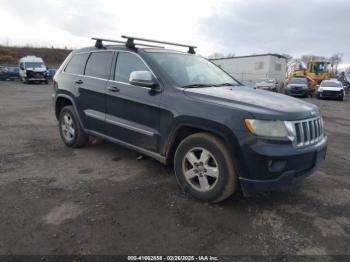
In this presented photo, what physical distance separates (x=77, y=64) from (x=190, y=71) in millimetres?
2281

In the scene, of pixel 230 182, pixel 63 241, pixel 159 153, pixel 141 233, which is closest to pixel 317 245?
pixel 230 182

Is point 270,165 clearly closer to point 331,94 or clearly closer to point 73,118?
point 73,118

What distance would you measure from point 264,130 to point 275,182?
1.87ft

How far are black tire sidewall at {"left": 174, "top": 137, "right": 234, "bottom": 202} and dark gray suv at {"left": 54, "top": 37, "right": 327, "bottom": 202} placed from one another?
0.01m

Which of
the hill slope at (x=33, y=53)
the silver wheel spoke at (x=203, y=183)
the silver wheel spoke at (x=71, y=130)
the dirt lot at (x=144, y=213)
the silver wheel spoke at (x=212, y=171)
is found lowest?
the dirt lot at (x=144, y=213)

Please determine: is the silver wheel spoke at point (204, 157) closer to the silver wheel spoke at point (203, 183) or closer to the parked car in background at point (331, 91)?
the silver wheel spoke at point (203, 183)

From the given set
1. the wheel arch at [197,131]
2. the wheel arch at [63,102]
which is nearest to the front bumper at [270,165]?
the wheel arch at [197,131]

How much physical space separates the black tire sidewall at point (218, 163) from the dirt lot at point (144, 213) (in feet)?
0.41

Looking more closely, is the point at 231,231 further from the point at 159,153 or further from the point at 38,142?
the point at 38,142

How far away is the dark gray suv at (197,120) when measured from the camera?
336cm

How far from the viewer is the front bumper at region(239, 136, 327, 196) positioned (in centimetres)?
329

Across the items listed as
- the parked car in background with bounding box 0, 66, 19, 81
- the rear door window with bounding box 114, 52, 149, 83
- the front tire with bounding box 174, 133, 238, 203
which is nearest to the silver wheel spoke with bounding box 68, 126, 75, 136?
the rear door window with bounding box 114, 52, 149, 83

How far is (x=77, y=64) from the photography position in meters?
5.79

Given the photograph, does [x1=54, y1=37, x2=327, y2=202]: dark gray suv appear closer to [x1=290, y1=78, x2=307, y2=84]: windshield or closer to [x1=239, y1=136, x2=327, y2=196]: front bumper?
[x1=239, y1=136, x2=327, y2=196]: front bumper
